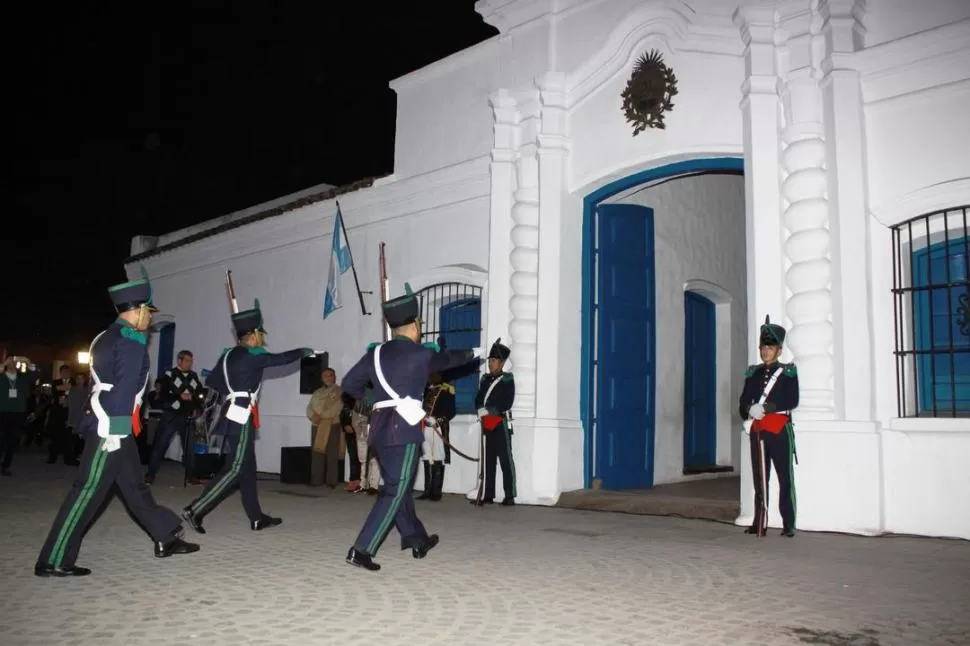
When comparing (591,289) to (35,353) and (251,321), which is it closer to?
(251,321)

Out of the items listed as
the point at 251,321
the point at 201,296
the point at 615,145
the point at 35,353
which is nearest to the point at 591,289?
the point at 615,145

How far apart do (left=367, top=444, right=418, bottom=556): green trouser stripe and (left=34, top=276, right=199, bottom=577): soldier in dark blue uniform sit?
1.50 meters

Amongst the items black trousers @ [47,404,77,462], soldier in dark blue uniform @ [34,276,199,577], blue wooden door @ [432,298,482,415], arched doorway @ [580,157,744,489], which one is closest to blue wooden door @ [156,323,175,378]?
black trousers @ [47,404,77,462]

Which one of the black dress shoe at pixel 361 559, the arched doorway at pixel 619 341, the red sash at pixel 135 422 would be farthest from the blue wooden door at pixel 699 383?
the red sash at pixel 135 422

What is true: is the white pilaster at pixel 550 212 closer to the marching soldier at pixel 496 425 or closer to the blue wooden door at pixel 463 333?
the marching soldier at pixel 496 425

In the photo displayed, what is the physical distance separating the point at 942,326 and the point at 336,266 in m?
8.27

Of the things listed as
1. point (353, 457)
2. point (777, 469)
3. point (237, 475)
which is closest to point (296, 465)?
point (353, 457)

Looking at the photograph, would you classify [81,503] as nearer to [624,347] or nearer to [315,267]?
[624,347]

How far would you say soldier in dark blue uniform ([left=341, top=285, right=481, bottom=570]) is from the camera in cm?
581

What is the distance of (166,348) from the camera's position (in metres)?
18.7

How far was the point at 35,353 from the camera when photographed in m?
39.7

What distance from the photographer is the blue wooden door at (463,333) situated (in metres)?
11.3

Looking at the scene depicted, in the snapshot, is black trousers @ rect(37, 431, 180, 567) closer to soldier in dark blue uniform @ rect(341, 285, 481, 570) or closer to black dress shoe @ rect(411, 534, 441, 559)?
soldier in dark blue uniform @ rect(341, 285, 481, 570)

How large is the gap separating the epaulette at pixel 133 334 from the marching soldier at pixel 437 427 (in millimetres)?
4884
